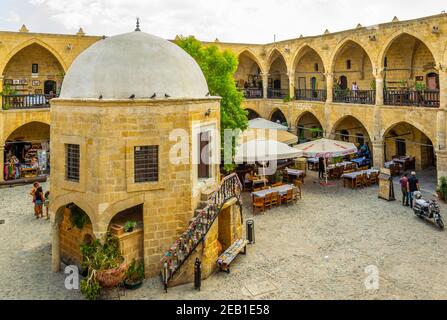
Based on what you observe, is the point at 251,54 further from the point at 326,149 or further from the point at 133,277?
the point at 133,277

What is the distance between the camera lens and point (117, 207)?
845cm

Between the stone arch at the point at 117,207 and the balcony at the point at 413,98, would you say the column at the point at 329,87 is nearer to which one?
the balcony at the point at 413,98

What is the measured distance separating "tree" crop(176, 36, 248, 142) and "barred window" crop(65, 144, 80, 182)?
21.8 ft

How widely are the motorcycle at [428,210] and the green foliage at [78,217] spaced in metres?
10.2

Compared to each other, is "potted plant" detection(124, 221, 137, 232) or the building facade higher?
the building facade

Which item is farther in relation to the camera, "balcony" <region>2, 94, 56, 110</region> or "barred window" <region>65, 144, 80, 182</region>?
"balcony" <region>2, 94, 56, 110</region>

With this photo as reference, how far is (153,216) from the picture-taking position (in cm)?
→ 874

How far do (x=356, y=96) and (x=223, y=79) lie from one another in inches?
365

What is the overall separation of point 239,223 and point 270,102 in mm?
17728

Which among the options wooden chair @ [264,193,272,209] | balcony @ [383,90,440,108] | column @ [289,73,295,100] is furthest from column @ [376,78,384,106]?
wooden chair @ [264,193,272,209]

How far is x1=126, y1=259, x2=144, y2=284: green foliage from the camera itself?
8.48 meters

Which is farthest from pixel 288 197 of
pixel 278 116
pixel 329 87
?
pixel 278 116

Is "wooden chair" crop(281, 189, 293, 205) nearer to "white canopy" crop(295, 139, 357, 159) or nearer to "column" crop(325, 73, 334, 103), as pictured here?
"white canopy" crop(295, 139, 357, 159)
